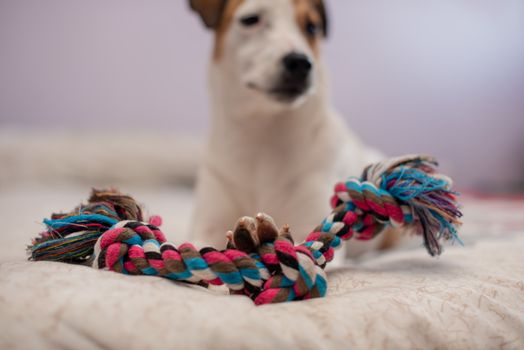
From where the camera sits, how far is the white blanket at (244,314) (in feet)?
1.38

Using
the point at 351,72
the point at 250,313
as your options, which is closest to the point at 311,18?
the point at 250,313

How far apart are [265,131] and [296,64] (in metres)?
0.21

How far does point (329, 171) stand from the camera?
1104mm

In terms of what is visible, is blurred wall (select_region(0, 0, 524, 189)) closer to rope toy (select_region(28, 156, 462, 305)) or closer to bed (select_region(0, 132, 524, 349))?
rope toy (select_region(28, 156, 462, 305))

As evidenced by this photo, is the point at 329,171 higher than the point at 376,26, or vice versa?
the point at 376,26

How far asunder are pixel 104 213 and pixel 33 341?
0.71 feet

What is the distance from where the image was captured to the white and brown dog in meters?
1.05

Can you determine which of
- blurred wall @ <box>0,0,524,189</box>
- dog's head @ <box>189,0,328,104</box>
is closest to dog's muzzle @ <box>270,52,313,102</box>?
dog's head @ <box>189,0,328,104</box>

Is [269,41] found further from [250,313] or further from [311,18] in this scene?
[250,313]

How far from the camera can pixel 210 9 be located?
1.16 meters

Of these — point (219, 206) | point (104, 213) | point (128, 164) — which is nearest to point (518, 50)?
point (128, 164)

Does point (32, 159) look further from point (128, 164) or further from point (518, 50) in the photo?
point (518, 50)

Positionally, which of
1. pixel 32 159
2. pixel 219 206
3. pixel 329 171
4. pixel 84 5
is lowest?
pixel 32 159

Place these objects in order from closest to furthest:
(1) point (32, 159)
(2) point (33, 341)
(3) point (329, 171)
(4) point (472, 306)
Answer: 1. (2) point (33, 341)
2. (4) point (472, 306)
3. (3) point (329, 171)
4. (1) point (32, 159)
